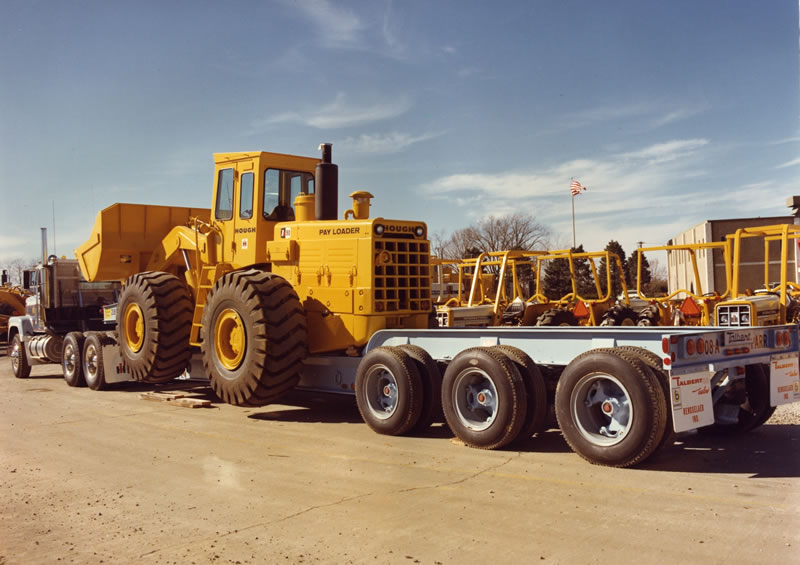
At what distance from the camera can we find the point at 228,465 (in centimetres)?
750

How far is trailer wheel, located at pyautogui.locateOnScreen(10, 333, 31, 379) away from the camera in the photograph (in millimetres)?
18359

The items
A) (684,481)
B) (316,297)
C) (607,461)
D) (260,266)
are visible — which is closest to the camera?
(684,481)

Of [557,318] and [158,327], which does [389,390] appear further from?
[557,318]

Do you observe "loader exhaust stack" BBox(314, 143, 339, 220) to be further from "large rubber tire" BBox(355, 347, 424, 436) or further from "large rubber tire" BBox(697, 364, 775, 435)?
"large rubber tire" BBox(697, 364, 775, 435)

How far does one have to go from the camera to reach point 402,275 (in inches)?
415

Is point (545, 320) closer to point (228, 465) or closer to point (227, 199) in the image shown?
point (227, 199)

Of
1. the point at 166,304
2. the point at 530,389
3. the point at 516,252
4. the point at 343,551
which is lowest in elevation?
the point at 343,551

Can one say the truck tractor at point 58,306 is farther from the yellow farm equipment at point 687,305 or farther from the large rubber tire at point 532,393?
the yellow farm equipment at point 687,305

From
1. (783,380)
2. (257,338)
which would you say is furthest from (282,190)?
(783,380)

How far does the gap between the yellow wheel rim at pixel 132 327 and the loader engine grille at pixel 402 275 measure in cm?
460

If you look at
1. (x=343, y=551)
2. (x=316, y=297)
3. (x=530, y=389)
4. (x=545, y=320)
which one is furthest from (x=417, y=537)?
(x=545, y=320)

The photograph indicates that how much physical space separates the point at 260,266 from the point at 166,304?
1.64m

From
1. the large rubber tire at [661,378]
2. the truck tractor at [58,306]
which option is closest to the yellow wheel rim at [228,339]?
the large rubber tire at [661,378]

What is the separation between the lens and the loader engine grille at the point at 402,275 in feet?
33.3
